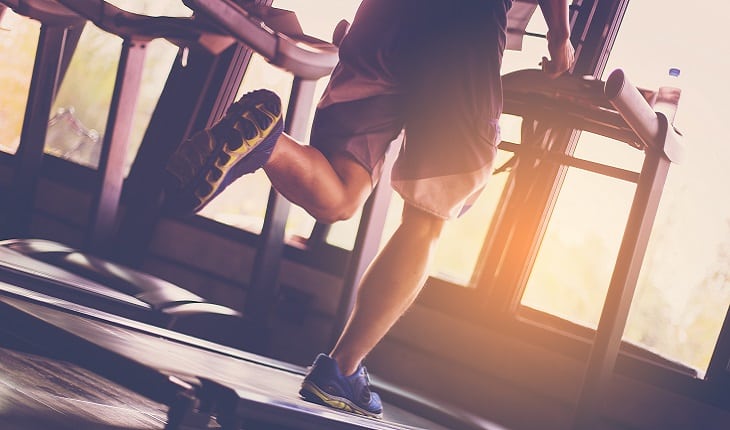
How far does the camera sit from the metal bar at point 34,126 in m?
3.51

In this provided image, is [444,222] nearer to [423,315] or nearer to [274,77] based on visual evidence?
[423,315]

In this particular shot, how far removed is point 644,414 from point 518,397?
1.37ft

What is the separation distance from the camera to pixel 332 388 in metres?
1.84

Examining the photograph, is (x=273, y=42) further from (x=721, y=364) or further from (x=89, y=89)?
(x=89, y=89)

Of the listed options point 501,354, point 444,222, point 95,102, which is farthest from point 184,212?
point 95,102

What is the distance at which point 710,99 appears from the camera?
282 centimetres

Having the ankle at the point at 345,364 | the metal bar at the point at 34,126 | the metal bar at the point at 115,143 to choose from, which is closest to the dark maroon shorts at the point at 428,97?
the ankle at the point at 345,364

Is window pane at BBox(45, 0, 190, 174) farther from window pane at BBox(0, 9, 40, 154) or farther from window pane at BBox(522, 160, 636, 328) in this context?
window pane at BBox(522, 160, 636, 328)

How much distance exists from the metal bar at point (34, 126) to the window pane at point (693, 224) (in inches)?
95.1

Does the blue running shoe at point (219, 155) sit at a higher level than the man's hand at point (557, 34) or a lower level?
lower

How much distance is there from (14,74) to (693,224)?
12.2ft

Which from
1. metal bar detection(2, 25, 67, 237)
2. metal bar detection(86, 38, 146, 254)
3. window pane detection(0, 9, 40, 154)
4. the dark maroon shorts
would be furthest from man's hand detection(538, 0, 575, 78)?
window pane detection(0, 9, 40, 154)

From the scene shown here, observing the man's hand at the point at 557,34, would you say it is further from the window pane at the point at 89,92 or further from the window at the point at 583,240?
the window pane at the point at 89,92

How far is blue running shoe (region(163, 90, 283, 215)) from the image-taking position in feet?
5.46
